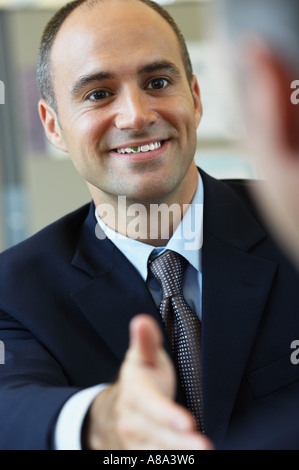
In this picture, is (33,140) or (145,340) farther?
(33,140)

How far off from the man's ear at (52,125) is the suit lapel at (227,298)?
16.5 inches

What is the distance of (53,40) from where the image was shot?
60.1 inches

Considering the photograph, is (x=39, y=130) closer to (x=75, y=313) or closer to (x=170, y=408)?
(x=75, y=313)

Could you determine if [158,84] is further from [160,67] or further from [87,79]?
[87,79]

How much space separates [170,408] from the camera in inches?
21.1

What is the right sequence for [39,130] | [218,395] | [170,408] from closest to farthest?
1. [170,408]
2. [218,395]
3. [39,130]

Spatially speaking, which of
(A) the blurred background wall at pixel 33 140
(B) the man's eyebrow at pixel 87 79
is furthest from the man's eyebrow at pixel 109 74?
(A) the blurred background wall at pixel 33 140

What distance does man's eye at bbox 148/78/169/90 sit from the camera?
142cm

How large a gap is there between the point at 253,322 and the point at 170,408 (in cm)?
72

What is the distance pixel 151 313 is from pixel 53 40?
686 millimetres

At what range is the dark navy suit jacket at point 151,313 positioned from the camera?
1.18m

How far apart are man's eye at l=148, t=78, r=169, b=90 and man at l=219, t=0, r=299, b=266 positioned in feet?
3.32

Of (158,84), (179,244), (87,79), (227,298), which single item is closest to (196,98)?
(158,84)

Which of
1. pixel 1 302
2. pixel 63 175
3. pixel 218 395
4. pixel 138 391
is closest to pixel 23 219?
pixel 63 175
